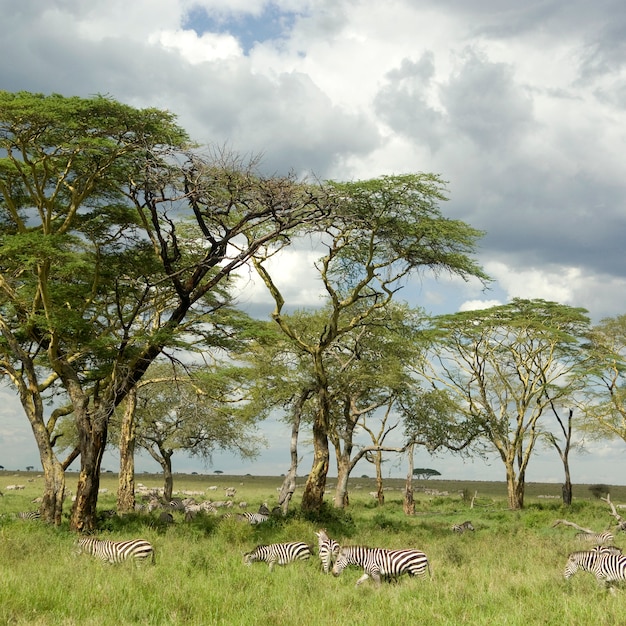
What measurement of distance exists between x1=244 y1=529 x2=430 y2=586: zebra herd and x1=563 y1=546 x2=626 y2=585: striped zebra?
2809 mm

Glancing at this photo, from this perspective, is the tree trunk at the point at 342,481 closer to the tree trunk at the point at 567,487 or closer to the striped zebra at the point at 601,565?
the tree trunk at the point at 567,487

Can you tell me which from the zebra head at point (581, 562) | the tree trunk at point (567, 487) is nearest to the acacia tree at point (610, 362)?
the tree trunk at point (567, 487)

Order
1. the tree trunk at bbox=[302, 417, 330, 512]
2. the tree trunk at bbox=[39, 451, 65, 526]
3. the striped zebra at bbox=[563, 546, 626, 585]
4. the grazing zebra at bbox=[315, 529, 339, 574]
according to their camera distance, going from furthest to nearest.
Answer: the tree trunk at bbox=[302, 417, 330, 512], the tree trunk at bbox=[39, 451, 65, 526], the grazing zebra at bbox=[315, 529, 339, 574], the striped zebra at bbox=[563, 546, 626, 585]

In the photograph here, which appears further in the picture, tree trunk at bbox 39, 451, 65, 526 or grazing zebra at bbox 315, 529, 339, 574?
tree trunk at bbox 39, 451, 65, 526

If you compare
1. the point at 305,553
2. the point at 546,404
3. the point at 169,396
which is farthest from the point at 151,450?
the point at 305,553

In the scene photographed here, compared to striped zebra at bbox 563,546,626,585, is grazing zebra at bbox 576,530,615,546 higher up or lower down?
lower down

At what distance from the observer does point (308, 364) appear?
1118 inches

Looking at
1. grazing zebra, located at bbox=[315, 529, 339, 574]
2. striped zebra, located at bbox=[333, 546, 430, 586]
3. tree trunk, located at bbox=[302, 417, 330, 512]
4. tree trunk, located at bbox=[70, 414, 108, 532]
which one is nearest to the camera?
striped zebra, located at bbox=[333, 546, 430, 586]

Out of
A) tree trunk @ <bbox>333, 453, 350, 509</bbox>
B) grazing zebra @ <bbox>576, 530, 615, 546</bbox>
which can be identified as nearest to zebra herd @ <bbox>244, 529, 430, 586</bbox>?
grazing zebra @ <bbox>576, 530, 615, 546</bbox>

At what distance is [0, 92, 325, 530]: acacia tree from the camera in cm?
1772

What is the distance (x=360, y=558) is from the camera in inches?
525

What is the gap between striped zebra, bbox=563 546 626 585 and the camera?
12.3 meters

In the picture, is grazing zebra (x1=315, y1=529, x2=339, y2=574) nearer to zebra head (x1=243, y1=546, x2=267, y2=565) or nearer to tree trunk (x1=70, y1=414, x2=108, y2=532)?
zebra head (x1=243, y1=546, x2=267, y2=565)

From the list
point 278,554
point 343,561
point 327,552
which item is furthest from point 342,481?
point 343,561
